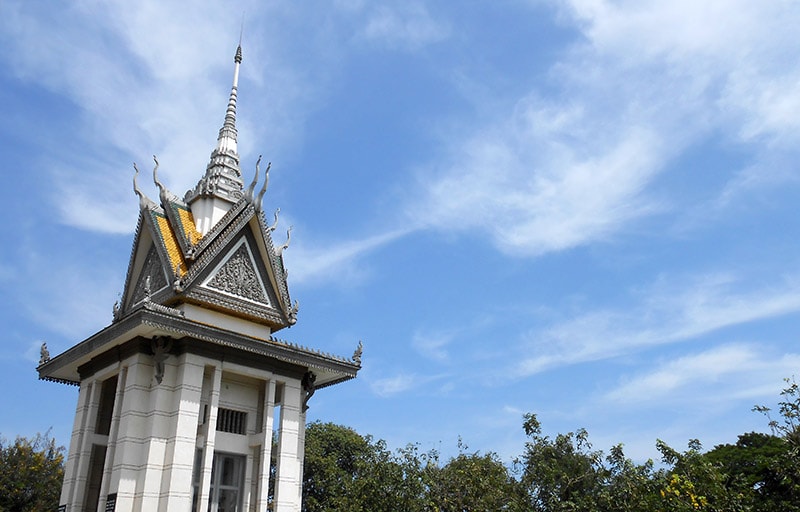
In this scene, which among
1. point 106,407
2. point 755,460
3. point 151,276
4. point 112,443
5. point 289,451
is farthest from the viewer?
point 755,460

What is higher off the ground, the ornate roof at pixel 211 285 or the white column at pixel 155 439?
the ornate roof at pixel 211 285

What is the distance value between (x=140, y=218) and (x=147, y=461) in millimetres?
9255

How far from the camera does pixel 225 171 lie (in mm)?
27359

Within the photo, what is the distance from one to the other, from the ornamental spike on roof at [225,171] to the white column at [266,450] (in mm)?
7360

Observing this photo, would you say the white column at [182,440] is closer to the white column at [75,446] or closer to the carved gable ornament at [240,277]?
the carved gable ornament at [240,277]

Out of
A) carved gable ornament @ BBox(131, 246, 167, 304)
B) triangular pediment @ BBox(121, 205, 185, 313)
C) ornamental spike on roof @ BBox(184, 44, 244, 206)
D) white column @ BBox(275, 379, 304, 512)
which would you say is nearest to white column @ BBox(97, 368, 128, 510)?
triangular pediment @ BBox(121, 205, 185, 313)

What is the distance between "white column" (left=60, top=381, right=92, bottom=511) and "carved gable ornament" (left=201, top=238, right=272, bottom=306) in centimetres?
534

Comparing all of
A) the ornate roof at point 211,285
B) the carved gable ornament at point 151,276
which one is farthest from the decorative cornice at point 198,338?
the carved gable ornament at point 151,276

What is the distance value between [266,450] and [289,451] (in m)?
0.96

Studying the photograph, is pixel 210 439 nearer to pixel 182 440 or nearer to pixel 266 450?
pixel 182 440

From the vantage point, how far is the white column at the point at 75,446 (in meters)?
22.1

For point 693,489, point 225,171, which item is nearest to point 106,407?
point 225,171

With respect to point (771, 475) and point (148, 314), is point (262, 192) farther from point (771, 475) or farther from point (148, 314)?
point (771, 475)

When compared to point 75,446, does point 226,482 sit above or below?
below
